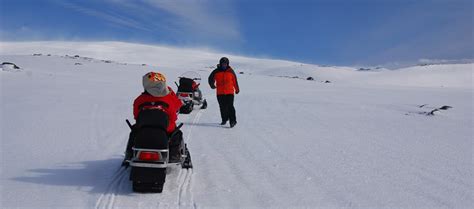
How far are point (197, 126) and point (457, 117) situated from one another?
7.78 meters

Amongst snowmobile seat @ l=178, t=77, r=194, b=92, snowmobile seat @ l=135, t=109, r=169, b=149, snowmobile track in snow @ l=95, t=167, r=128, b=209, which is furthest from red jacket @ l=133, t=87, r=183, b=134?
snowmobile seat @ l=178, t=77, r=194, b=92

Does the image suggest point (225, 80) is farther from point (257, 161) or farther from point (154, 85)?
point (154, 85)

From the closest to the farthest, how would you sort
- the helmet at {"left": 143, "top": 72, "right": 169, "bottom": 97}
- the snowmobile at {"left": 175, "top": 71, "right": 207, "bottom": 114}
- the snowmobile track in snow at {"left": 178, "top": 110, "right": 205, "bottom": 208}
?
the snowmobile track in snow at {"left": 178, "top": 110, "right": 205, "bottom": 208}
the helmet at {"left": 143, "top": 72, "right": 169, "bottom": 97}
the snowmobile at {"left": 175, "top": 71, "right": 207, "bottom": 114}

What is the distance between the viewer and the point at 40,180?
4402mm

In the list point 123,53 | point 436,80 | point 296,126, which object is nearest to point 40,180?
point 296,126

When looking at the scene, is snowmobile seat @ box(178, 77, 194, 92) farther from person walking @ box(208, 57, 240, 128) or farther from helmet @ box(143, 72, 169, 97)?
helmet @ box(143, 72, 169, 97)

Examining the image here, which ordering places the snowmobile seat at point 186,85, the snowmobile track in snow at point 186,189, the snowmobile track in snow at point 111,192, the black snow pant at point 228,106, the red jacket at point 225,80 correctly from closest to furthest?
the snowmobile track in snow at point 111,192
the snowmobile track in snow at point 186,189
the red jacket at point 225,80
the black snow pant at point 228,106
the snowmobile seat at point 186,85

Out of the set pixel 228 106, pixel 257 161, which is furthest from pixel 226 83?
pixel 257 161

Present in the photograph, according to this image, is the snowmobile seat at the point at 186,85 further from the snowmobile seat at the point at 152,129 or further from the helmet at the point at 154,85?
the snowmobile seat at the point at 152,129

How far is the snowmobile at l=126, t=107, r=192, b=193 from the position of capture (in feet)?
12.6

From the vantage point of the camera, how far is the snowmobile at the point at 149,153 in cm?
384

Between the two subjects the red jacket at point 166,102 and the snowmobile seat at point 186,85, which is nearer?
the red jacket at point 166,102

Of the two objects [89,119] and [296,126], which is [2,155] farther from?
[296,126]

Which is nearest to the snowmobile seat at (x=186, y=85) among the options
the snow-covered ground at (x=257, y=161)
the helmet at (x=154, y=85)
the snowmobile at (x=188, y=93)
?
the snowmobile at (x=188, y=93)
